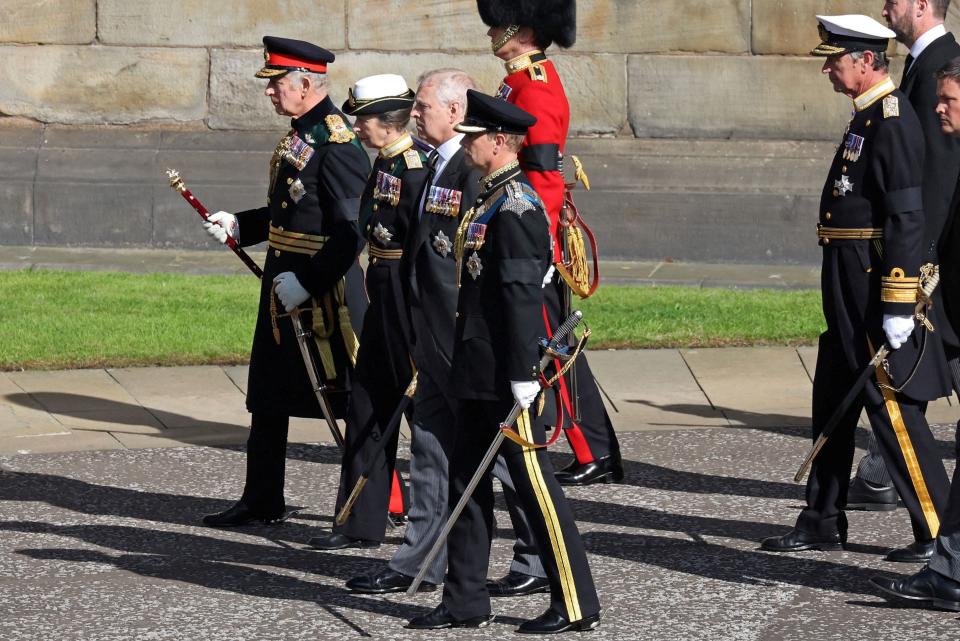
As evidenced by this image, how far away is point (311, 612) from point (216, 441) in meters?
2.56

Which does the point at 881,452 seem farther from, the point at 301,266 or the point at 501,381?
the point at 301,266

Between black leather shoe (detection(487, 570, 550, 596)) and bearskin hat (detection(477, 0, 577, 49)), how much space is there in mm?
2600

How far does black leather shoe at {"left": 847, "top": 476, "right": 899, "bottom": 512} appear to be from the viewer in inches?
292

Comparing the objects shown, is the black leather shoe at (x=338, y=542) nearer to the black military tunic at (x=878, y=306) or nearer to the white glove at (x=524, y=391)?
the white glove at (x=524, y=391)

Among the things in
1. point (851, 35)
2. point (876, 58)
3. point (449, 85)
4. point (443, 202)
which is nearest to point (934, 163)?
point (876, 58)

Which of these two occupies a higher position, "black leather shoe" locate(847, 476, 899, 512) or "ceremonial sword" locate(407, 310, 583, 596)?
"ceremonial sword" locate(407, 310, 583, 596)

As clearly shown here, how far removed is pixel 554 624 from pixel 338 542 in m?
1.33

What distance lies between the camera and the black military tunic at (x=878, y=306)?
6.54 m

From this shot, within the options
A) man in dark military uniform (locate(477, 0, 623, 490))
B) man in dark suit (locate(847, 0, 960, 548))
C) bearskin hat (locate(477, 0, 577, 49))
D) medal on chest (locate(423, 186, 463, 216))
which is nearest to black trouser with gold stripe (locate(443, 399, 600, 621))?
medal on chest (locate(423, 186, 463, 216))

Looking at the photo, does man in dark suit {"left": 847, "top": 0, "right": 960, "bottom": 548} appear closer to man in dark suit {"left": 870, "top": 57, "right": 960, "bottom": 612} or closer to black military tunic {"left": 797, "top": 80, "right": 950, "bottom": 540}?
black military tunic {"left": 797, "top": 80, "right": 950, "bottom": 540}

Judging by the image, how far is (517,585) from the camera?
20.6ft

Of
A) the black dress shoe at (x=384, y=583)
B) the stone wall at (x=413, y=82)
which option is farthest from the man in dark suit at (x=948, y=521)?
the stone wall at (x=413, y=82)

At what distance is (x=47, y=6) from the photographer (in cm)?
1304

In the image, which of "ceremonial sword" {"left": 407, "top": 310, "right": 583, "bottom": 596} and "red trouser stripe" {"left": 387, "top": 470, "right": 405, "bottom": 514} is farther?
"red trouser stripe" {"left": 387, "top": 470, "right": 405, "bottom": 514}
